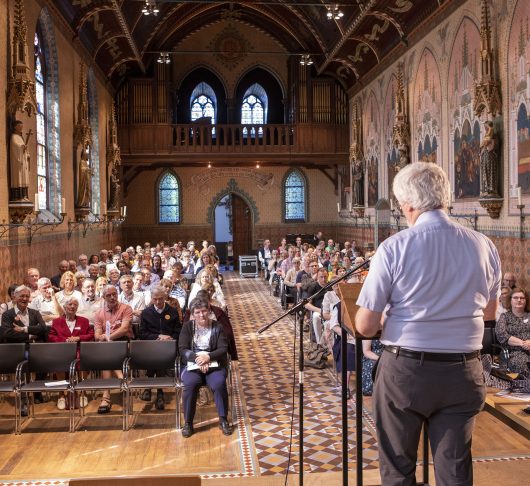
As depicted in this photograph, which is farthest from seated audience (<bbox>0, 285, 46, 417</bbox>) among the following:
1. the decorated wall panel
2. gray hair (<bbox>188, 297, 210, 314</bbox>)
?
the decorated wall panel

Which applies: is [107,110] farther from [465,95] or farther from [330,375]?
[330,375]

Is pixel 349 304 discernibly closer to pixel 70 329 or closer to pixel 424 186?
pixel 424 186

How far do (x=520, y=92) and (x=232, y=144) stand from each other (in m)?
16.2

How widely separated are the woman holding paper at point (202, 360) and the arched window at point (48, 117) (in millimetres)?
8617

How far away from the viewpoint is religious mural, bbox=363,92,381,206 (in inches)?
865

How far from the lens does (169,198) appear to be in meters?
28.8

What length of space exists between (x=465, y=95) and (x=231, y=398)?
919 centimetres

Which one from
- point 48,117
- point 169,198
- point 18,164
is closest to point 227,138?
point 169,198

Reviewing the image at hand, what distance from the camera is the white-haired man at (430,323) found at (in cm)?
282

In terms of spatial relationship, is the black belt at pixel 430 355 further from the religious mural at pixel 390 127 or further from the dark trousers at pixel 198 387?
the religious mural at pixel 390 127

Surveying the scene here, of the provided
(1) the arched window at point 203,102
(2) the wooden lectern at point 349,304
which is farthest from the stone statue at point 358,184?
(2) the wooden lectern at point 349,304

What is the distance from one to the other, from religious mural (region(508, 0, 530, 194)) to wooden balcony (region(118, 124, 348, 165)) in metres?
15.0

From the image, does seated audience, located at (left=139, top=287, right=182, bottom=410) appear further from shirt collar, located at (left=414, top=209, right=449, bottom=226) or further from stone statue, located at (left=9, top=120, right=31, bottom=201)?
shirt collar, located at (left=414, top=209, right=449, bottom=226)

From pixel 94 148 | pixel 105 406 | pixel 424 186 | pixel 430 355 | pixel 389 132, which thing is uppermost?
pixel 389 132
